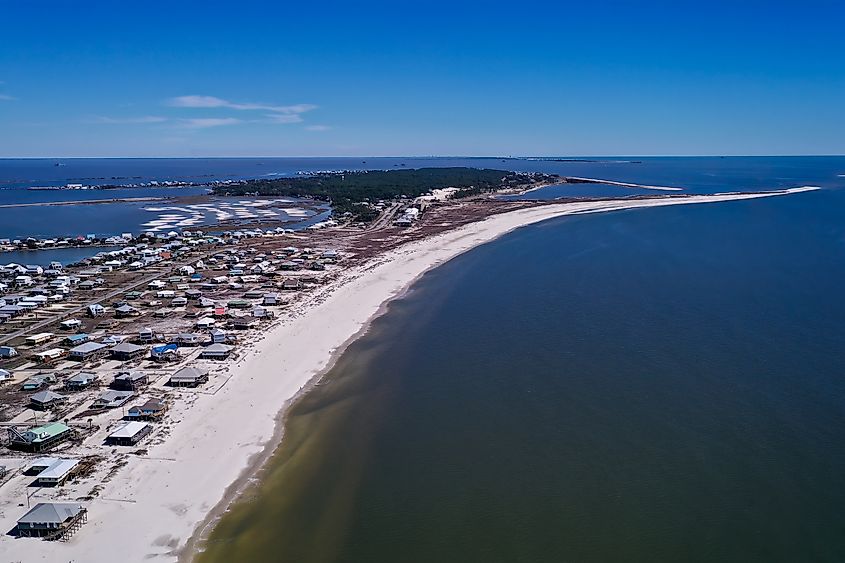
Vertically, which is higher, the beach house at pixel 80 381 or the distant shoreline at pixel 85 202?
the distant shoreline at pixel 85 202

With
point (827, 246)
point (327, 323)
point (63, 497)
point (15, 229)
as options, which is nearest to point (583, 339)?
point (327, 323)

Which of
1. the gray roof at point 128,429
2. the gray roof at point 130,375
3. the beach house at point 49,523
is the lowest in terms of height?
the beach house at point 49,523

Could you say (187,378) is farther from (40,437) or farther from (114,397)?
(40,437)

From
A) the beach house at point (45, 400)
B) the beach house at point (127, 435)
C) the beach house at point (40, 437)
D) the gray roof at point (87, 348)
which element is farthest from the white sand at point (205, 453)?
the gray roof at point (87, 348)

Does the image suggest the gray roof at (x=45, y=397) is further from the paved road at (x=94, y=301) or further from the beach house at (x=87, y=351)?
the paved road at (x=94, y=301)

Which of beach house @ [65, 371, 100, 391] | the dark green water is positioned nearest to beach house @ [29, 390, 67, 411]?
beach house @ [65, 371, 100, 391]

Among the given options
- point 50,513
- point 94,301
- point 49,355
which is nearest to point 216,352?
point 49,355

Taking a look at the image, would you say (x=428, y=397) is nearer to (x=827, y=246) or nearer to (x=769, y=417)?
(x=769, y=417)
